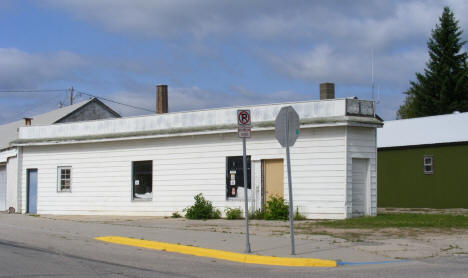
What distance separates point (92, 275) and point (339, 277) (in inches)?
165

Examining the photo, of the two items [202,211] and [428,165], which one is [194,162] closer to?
[202,211]

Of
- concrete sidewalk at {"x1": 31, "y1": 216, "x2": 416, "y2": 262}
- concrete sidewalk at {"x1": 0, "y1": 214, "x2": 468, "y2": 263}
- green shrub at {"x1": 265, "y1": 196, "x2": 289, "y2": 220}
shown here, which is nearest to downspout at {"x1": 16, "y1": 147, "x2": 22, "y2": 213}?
concrete sidewalk at {"x1": 0, "y1": 214, "x2": 468, "y2": 263}

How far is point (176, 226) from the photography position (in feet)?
62.2

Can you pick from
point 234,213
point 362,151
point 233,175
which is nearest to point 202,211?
point 234,213

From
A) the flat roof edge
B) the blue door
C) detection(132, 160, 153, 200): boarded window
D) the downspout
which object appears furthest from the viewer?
the downspout

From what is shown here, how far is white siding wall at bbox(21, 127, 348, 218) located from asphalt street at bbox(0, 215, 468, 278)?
7.95m

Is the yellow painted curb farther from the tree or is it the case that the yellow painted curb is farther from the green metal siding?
the tree

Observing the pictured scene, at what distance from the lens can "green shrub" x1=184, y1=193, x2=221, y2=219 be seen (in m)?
22.0

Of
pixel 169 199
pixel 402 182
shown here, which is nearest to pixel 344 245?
pixel 169 199

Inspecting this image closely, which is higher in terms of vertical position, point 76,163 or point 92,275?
point 76,163

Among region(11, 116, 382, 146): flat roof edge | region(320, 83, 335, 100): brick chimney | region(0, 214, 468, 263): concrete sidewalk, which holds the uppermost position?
region(320, 83, 335, 100): brick chimney

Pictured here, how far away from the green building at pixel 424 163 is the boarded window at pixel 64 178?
14673mm

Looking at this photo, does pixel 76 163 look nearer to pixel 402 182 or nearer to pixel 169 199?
pixel 169 199

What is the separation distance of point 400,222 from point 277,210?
4.28 metres
